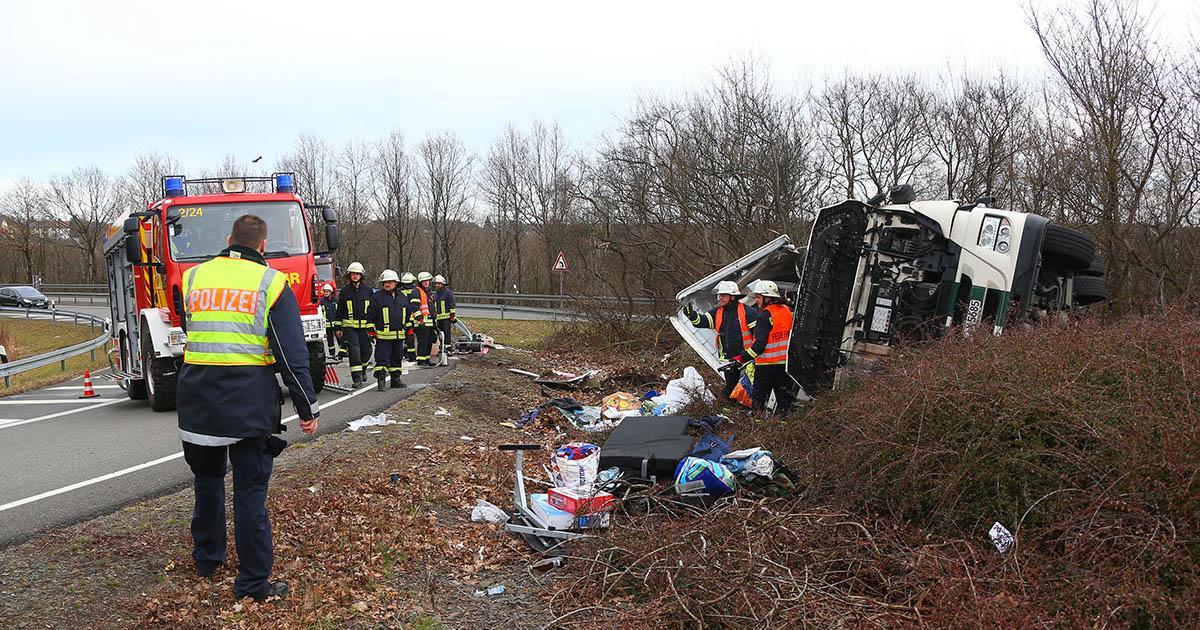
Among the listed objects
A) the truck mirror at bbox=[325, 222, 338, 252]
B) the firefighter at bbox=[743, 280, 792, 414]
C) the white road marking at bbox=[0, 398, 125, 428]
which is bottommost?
the white road marking at bbox=[0, 398, 125, 428]

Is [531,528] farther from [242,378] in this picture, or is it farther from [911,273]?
[911,273]

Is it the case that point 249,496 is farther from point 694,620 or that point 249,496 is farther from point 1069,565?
point 1069,565

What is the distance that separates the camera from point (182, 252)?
389 inches

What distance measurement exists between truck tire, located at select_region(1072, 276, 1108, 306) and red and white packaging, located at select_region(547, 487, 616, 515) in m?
5.47

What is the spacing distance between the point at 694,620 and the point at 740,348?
557 centimetres

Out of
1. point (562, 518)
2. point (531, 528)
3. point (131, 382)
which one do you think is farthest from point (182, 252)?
point (562, 518)

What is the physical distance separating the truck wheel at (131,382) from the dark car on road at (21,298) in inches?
1358

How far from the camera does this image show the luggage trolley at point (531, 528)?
201 inches

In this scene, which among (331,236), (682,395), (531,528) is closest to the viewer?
(531,528)

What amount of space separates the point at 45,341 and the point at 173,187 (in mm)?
24572

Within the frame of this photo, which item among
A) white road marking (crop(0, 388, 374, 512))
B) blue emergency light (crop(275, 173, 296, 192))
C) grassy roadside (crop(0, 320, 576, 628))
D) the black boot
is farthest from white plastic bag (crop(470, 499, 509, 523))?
blue emergency light (crop(275, 173, 296, 192))

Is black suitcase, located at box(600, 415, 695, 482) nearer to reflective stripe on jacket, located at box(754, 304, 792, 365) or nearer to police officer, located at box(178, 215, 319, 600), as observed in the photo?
reflective stripe on jacket, located at box(754, 304, 792, 365)

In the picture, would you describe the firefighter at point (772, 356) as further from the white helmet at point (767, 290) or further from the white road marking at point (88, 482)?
the white road marking at point (88, 482)

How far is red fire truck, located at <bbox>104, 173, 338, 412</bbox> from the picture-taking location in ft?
32.3
